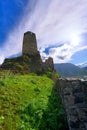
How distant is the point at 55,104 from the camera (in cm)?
1775

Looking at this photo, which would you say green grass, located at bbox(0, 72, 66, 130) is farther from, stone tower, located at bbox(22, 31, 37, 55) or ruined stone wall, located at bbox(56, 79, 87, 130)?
stone tower, located at bbox(22, 31, 37, 55)

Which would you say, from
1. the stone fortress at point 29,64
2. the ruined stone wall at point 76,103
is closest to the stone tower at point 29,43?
the stone fortress at point 29,64

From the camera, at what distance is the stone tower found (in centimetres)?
5851

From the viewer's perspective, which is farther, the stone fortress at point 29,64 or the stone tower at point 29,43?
the stone tower at point 29,43

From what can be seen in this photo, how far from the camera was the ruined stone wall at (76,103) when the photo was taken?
942 cm

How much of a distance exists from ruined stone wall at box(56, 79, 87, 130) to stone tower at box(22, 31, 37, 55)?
48.7m

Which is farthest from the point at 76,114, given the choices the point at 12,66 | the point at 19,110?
the point at 12,66

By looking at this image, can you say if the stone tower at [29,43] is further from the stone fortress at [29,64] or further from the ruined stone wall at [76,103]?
the ruined stone wall at [76,103]

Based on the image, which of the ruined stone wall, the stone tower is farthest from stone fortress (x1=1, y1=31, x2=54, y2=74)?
the ruined stone wall

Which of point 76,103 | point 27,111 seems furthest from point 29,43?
point 76,103

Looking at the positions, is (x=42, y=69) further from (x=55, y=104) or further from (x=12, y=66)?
(x=55, y=104)

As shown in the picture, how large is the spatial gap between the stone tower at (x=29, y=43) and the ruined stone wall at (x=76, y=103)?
4865 centimetres

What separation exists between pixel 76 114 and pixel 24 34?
51.2 m

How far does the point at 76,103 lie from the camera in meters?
9.73
